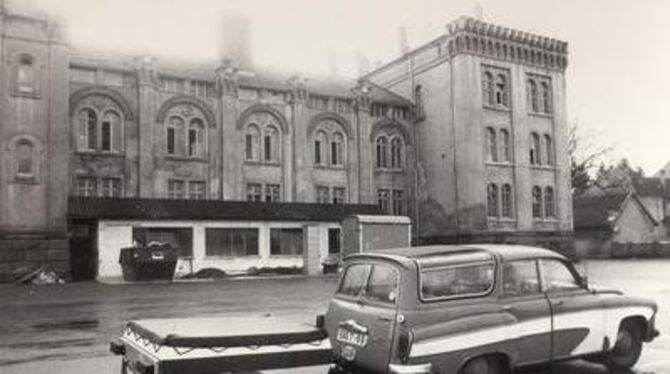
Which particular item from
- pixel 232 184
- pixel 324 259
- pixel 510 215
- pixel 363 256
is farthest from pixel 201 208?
pixel 363 256

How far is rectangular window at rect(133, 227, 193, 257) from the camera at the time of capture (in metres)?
34.2

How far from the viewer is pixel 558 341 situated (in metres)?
8.63

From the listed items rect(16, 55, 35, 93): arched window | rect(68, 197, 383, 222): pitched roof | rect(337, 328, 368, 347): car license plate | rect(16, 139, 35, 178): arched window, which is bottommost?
rect(337, 328, 368, 347): car license plate

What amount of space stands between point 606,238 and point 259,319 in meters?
55.7

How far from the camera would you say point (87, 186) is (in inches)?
1470

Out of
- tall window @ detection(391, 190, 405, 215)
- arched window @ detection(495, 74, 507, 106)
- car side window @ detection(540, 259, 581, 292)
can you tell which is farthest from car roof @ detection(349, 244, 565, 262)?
arched window @ detection(495, 74, 507, 106)

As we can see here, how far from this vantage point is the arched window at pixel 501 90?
47219 mm

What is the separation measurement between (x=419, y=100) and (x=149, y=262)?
2488 cm

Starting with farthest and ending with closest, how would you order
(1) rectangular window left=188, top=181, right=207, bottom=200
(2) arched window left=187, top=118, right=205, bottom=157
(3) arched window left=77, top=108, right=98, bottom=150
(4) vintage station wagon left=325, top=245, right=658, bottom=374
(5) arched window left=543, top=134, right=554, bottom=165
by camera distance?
(5) arched window left=543, top=134, right=554, bottom=165 < (2) arched window left=187, top=118, right=205, bottom=157 < (1) rectangular window left=188, top=181, right=207, bottom=200 < (3) arched window left=77, top=108, right=98, bottom=150 < (4) vintage station wagon left=325, top=245, right=658, bottom=374

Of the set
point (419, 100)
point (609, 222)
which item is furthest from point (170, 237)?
point (609, 222)

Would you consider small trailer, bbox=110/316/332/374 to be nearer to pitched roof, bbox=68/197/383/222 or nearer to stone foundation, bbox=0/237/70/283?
stone foundation, bbox=0/237/70/283

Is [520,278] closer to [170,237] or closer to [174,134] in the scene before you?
[170,237]

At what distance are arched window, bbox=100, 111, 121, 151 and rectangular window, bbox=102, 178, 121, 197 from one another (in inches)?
65.6

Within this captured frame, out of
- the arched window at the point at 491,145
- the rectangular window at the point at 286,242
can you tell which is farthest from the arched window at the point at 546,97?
the rectangular window at the point at 286,242
